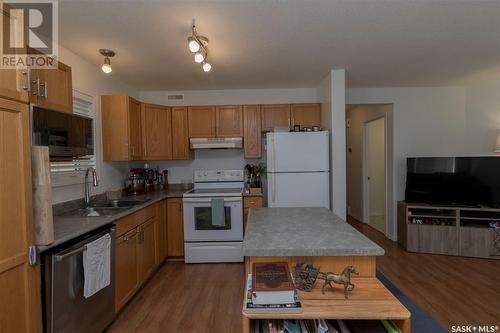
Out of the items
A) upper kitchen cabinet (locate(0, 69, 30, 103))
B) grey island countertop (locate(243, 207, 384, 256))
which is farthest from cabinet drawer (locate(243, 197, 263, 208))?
upper kitchen cabinet (locate(0, 69, 30, 103))

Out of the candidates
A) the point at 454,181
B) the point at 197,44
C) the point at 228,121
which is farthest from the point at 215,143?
the point at 454,181

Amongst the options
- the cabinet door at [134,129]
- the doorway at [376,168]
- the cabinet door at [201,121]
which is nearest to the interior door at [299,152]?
the cabinet door at [201,121]

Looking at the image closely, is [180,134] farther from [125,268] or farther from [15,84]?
[15,84]

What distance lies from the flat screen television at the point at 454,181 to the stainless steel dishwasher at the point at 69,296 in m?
4.00

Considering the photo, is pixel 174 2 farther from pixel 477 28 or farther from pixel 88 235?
pixel 477 28

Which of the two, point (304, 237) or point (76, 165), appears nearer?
point (304, 237)

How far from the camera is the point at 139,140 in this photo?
3631 mm

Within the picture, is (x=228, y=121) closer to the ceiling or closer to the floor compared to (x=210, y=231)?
closer to the ceiling

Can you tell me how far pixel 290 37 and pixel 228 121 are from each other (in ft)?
6.09

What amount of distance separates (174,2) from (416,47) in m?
2.30

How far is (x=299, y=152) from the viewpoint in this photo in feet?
11.2

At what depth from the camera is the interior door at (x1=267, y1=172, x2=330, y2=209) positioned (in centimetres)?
339

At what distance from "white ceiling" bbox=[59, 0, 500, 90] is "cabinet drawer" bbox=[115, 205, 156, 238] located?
1.62 m

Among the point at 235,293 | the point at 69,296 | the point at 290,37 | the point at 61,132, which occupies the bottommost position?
the point at 235,293
